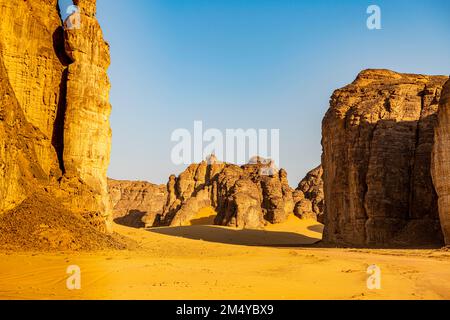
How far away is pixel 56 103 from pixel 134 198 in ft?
226

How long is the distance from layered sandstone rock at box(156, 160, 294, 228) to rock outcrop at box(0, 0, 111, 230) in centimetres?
3562

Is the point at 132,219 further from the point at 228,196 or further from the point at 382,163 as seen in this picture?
the point at 382,163

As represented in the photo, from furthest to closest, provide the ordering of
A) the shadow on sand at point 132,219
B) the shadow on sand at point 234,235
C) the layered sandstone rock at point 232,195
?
the shadow on sand at point 132,219, the layered sandstone rock at point 232,195, the shadow on sand at point 234,235

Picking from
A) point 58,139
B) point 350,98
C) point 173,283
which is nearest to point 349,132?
point 350,98

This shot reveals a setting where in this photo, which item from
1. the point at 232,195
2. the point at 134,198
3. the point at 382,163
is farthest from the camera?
the point at 134,198

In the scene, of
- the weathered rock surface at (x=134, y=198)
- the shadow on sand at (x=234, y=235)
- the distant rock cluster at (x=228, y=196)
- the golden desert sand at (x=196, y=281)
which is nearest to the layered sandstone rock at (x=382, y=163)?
the shadow on sand at (x=234, y=235)

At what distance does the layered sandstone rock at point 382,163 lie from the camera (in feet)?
105

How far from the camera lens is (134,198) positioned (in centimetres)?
8825

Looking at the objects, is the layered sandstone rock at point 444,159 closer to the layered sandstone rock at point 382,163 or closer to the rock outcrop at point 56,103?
the layered sandstone rock at point 382,163

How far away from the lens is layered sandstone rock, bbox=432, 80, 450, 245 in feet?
78.4

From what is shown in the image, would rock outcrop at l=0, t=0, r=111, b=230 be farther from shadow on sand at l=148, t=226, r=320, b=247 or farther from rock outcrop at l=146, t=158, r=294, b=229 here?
rock outcrop at l=146, t=158, r=294, b=229

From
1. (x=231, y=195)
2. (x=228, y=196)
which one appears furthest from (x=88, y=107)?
(x=228, y=196)

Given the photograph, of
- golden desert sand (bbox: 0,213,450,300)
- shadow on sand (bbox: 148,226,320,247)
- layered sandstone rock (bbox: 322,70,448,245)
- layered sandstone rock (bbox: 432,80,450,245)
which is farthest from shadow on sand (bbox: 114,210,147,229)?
golden desert sand (bbox: 0,213,450,300)

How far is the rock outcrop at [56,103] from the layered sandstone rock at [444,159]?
18.6 m
